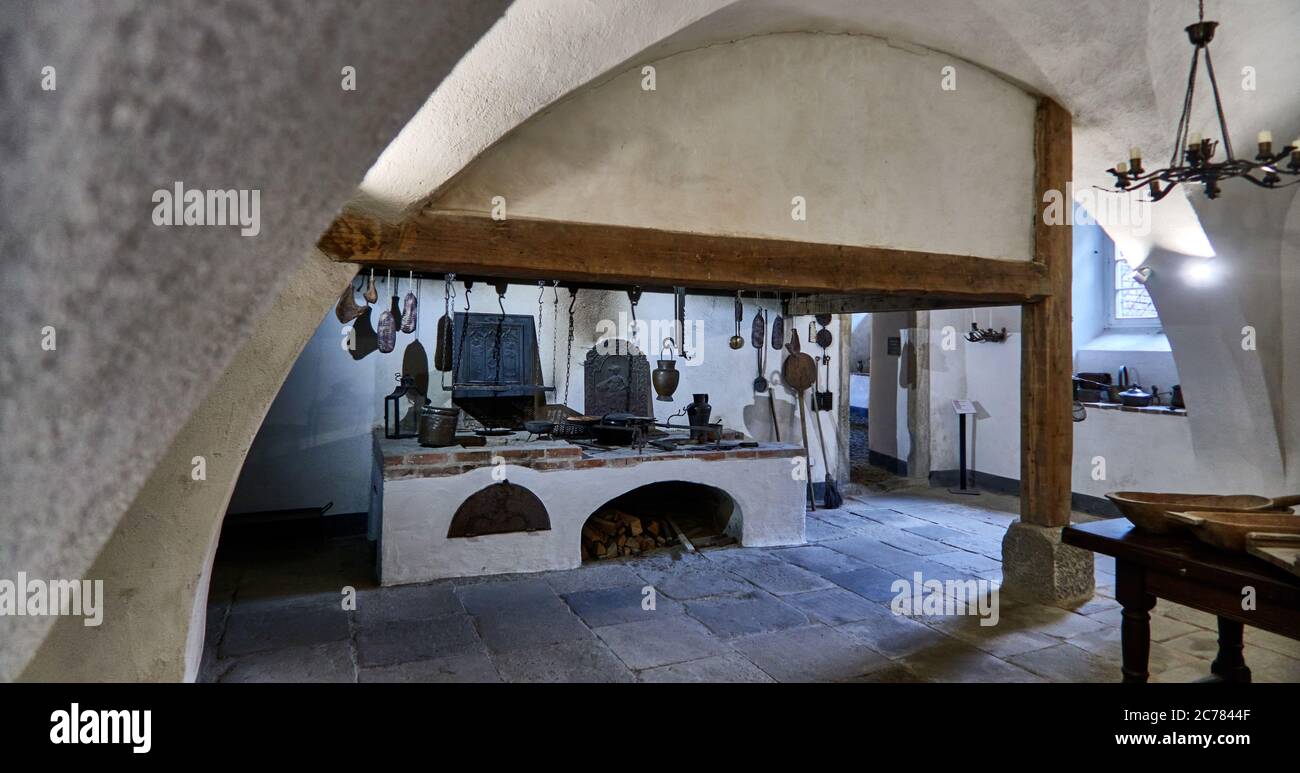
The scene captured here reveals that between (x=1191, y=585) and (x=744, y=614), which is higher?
(x=1191, y=585)

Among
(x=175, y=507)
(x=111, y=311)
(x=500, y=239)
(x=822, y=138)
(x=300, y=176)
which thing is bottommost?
(x=175, y=507)

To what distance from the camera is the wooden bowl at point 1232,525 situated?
2.38 m

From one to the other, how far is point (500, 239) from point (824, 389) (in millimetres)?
5317

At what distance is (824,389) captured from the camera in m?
7.62

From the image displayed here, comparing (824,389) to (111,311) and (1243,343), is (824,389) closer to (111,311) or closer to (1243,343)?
(1243,343)

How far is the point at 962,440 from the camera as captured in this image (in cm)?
801

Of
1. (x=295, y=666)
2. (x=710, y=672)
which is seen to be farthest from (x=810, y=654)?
(x=295, y=666)

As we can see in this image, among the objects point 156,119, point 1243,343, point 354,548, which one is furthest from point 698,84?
point 354,548

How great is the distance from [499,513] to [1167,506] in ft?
12.5

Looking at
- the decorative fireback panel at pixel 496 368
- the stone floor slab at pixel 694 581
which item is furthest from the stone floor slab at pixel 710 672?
the decorative fireback panel at pixel 496 368

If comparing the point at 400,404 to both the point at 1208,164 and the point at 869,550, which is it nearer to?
the point at 869,550

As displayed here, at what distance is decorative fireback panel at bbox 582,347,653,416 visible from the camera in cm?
686

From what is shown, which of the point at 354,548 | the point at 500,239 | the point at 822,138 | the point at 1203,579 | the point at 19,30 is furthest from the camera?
the point at 354,548

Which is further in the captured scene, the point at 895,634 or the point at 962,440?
the point at 962,440
